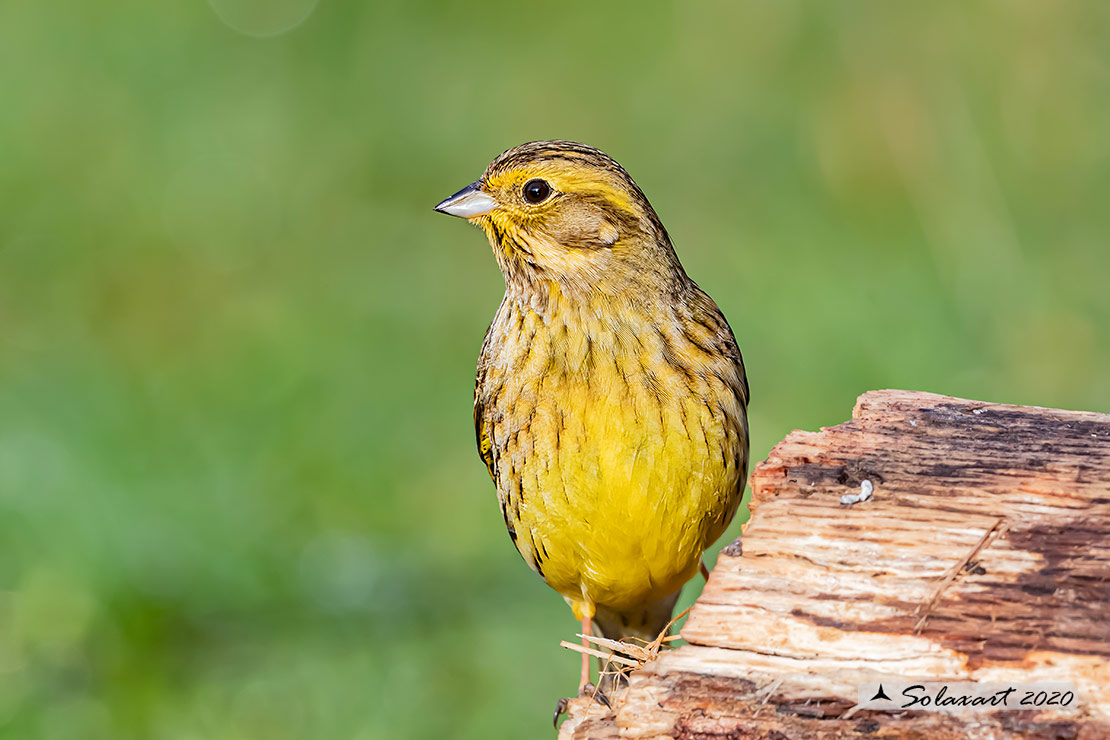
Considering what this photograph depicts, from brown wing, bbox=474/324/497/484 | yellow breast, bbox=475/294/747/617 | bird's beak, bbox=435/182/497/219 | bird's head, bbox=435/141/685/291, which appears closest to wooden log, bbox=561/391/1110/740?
yellow breast, bbox=475/294/747/617

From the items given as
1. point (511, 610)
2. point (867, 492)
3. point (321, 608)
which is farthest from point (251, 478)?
point (867, 492)

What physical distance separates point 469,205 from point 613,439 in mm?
954

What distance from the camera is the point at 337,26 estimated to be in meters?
9.48

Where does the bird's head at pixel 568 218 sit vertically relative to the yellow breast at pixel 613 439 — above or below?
above

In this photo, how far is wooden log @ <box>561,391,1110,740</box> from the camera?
2838 mm

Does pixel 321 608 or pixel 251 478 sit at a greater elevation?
pixel 251 478

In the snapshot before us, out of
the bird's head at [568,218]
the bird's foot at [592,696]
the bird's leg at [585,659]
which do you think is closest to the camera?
the bird's foot at [592,696]

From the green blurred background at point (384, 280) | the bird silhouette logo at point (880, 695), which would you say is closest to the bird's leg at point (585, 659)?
the green blurred background at point (384, 280)

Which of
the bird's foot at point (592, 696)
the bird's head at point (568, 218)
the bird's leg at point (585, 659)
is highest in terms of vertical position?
the bird's head at point (568, 218)

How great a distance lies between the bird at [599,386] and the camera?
3822 millimetres

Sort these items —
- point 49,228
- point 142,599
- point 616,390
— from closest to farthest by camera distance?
point 616,390, point 142,599, point 49,228

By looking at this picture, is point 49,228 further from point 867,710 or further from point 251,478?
point 867,710

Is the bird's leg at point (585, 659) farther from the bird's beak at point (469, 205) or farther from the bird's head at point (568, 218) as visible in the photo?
the bird's beak at point (469, 205)

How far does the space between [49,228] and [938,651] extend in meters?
6.92
